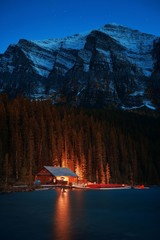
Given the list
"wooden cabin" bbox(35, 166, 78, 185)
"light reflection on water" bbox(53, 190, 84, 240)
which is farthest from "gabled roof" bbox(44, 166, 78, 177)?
"light reflection on water" bbox(53, 190, 84, 240)

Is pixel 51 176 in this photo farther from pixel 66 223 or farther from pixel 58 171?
pixel 66 223

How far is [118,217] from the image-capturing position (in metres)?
38.0

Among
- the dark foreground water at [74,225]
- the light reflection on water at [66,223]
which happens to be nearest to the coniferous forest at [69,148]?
the light reflection on water at [66,223]

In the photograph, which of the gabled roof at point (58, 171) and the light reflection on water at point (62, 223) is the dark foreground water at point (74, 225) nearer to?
the light reflection on water at point (62, 223)

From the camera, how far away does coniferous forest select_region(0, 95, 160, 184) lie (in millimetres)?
108125

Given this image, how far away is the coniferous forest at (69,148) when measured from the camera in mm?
108125

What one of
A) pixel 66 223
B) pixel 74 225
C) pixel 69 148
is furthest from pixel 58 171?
pixel 74 225

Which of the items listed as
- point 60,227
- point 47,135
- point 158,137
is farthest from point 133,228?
point 158,137

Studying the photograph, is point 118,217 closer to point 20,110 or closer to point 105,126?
point 20,110

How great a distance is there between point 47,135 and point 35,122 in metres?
9.24

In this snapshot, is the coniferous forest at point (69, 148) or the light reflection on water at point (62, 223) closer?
the light reflection on water at point (62, 223)

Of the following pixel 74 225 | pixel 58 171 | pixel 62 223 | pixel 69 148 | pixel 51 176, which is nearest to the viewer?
pixel 74 225

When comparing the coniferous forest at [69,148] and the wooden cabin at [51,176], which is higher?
the coniferous forest at [69,148]

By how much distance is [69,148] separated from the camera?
131625 millimetres
